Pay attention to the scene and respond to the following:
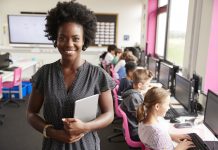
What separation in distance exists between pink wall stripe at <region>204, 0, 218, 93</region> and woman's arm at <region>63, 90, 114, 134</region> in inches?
70.3

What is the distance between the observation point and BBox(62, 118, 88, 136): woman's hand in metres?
1.09

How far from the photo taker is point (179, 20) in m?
4.43

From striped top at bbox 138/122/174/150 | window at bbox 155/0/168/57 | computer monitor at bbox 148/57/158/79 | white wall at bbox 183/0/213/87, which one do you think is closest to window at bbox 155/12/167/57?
window at bbox 155/0/168/57

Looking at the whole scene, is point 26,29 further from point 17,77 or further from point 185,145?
point 185,145

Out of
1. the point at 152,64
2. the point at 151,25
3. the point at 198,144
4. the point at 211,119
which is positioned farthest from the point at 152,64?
the point at 198,144

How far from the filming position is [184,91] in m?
2.64

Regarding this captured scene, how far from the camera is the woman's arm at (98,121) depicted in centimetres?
109

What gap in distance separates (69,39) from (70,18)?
0.11 meters

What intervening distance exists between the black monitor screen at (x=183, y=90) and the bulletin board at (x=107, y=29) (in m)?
4.64

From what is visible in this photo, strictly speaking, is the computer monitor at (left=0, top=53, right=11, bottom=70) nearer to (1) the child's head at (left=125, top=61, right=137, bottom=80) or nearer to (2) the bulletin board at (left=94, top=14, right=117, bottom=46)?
(1) the child's head at (left=125, top=61, right=137, bottom=80)

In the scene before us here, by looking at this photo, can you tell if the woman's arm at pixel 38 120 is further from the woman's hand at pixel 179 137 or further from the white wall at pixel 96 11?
the white wall at pixel 96 11

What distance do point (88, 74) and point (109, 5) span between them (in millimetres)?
6229

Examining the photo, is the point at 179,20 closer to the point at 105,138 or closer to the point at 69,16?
the point at 105,138

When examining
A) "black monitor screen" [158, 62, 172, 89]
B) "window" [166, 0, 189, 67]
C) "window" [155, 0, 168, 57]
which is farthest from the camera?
"window" [155, 0, 168, 57]
